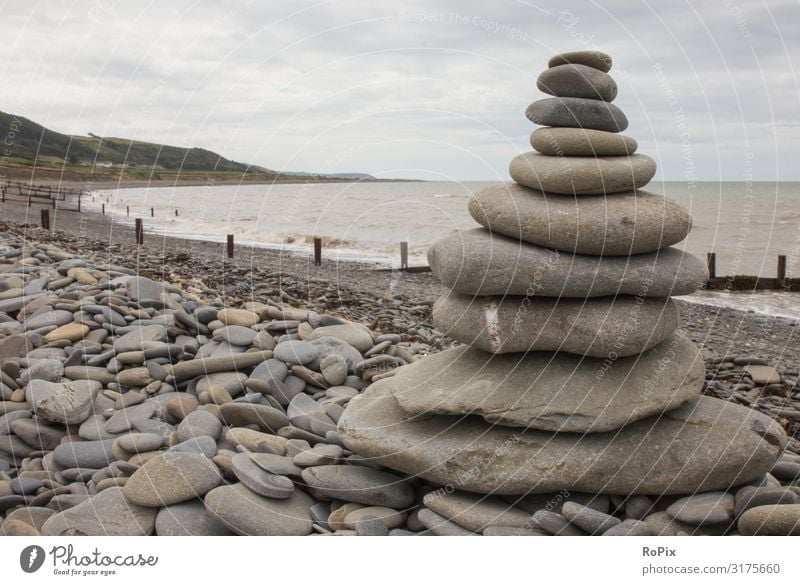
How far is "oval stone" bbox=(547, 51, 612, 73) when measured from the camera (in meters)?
6.26

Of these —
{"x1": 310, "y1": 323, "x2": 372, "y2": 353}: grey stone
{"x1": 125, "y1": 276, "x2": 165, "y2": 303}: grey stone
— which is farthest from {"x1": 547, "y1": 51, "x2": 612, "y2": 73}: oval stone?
{"x1": 125, "y1": 276, "x2": 165, "y2": 303}: grey stone

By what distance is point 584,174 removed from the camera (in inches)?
233

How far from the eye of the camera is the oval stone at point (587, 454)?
226 inches

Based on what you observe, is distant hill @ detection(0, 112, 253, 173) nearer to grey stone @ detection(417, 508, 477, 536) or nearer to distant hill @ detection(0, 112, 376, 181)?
distant hill @ detection(0, 112, 376, 181)

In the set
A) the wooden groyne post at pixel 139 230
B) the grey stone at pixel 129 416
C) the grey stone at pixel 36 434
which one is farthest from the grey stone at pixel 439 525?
the wooden groyne post at pixel 139 230

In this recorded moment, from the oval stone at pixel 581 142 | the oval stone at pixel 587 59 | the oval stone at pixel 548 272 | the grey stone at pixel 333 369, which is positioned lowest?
the grey stone at pixel 333 369

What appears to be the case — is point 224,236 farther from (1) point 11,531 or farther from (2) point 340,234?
(1) point 11,531

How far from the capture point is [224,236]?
4003cm

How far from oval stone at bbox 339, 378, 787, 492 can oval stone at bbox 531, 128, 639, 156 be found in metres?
2.50

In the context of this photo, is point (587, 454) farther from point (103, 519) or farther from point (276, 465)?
point (103, 519)

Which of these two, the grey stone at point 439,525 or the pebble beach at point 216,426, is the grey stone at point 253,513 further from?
the grey stone at point 439,525

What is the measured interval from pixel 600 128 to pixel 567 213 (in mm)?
1046

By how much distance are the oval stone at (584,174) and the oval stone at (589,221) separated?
96 mm
